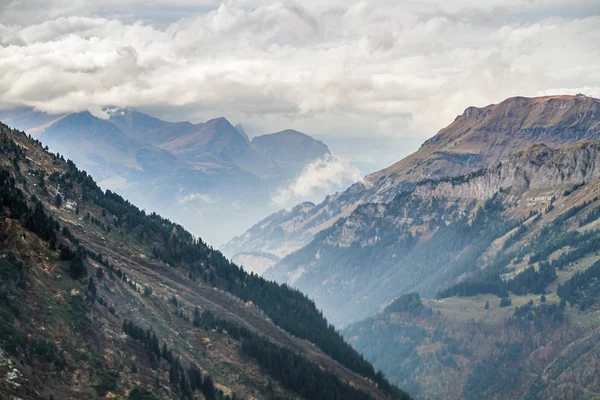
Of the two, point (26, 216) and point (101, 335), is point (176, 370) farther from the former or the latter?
point (26, 216)

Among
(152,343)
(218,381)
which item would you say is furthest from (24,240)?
(218,381)

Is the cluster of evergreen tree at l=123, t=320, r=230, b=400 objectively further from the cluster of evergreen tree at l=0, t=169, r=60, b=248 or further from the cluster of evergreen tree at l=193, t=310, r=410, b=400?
the cluster of evergreen tree at l=193, t=310, r=410, b=400

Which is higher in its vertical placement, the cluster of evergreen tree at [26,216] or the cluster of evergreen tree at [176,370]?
the cluster of evergreen tree at [26,216]

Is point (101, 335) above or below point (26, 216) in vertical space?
below

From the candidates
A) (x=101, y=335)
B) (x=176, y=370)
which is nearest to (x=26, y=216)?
(x=101, y=335)

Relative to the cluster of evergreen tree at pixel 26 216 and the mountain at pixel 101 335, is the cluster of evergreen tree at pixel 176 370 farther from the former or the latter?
the cluster of evergreen tree at pixel 26 216

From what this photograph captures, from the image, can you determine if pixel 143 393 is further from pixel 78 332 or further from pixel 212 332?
pixel 212 332

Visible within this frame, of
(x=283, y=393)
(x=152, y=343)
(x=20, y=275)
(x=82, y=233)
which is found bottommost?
(x=283, y=393)

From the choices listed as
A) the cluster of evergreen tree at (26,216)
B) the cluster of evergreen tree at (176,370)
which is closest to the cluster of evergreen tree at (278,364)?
the cluster of evergreen tree at (176,370)

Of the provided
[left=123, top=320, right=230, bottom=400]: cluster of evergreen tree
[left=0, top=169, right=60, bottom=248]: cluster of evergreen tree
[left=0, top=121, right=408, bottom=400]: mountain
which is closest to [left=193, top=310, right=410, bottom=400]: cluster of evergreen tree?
[left=0, top=121, right=408, bottom=400]: mountain

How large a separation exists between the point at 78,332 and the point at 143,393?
55.7 feet

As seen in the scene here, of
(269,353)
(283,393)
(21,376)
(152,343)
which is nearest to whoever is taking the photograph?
(21,376)

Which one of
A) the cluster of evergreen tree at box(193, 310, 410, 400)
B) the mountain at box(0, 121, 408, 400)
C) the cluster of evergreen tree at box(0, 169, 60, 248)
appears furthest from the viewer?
the cluster of evergreen tree at box(193, 310, 410, 400)

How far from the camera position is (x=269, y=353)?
630ft
